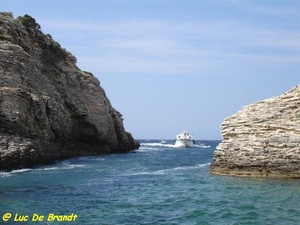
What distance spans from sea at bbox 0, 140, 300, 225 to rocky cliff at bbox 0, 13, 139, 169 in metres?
10.6

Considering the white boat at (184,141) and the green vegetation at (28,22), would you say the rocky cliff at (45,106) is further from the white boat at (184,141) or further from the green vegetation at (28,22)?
the white boat at (184,141)

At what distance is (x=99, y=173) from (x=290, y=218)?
871 inches

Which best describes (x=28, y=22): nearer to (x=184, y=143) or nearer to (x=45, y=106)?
(x=45, y=106)

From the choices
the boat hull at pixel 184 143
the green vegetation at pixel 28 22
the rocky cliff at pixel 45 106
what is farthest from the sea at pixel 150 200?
the boat hull at pixel 184 143

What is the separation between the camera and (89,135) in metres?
64.8

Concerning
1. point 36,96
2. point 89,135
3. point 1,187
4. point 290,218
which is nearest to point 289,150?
point 290,218

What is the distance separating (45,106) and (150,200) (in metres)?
32.5

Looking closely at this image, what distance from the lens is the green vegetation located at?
6538 cm

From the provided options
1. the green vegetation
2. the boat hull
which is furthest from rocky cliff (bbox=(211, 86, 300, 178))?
the boat hull

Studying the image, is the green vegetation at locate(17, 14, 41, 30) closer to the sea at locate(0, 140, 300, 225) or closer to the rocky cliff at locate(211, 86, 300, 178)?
the sea at locate(0, 140, 300, 225)

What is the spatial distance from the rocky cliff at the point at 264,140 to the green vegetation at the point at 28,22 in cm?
4413

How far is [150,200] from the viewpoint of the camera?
70.8 ft

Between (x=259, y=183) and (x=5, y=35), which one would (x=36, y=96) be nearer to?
(x=5, y=35)

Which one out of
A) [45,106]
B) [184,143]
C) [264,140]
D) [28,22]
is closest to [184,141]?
[184,143]
